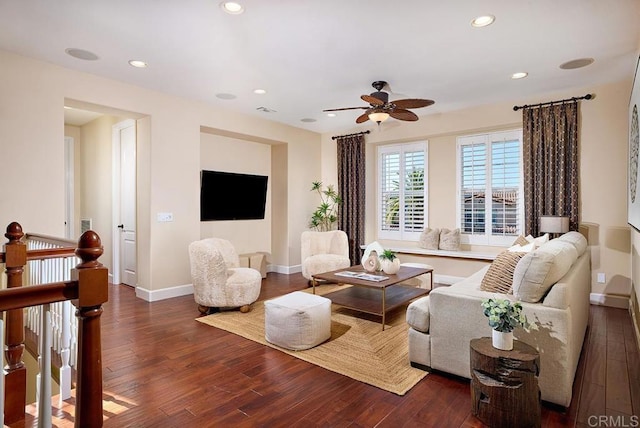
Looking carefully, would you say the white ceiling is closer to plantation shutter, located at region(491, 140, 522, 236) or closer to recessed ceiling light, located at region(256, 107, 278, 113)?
recessed ceiling light, located at region(256, 107, 278, 113)

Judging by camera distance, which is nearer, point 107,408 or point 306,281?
point 107,408

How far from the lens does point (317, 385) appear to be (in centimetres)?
262

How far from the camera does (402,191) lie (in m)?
6.78

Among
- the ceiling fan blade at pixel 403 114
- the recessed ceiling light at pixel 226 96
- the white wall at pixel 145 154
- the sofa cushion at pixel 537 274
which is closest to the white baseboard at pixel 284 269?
the white wall at pixel 145 154

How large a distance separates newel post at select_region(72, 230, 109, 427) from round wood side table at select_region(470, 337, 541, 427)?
2.01 metres

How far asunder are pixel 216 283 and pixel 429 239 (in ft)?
12.3

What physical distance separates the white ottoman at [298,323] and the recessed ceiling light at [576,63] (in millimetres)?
3746

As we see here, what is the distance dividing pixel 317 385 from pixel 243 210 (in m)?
Result: 4.39

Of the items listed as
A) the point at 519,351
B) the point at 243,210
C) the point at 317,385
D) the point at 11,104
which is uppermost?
the point at 11,104

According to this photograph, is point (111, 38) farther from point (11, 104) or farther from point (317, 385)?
point (317, 385)

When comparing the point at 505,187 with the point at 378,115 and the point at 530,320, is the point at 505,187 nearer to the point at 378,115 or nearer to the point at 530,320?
the point at 378,115

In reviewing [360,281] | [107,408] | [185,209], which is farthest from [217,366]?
[185,209]

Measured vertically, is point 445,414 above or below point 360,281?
below

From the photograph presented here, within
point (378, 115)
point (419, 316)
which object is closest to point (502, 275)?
point (419, 316)
